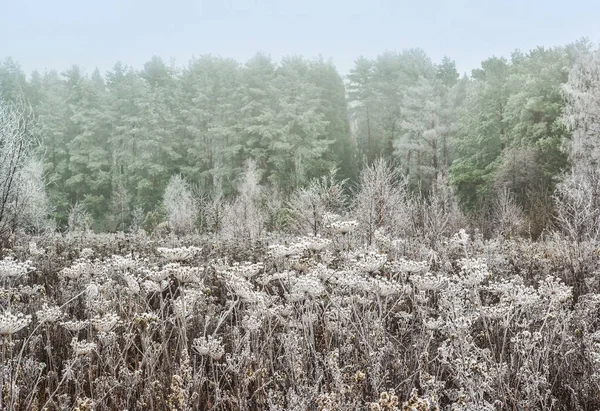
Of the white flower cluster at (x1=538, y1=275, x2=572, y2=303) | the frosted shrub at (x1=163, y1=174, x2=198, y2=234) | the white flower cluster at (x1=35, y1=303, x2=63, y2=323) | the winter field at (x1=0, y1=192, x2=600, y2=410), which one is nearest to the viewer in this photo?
the winter field at (x1=0, y1=192, x2=600, y2=410)

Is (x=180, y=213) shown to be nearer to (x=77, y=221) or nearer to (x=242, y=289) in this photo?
(x=77, y=221)

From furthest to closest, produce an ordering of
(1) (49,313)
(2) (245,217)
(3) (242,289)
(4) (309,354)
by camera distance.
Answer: (2) (245,217) → (4) (309,354) → (3) (242,289) → (1) (49,313)

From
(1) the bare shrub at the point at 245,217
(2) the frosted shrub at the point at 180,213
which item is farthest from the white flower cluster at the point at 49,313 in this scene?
(2) the frosted shrub at the point at 180,213

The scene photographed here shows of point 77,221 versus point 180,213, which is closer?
point 180,213

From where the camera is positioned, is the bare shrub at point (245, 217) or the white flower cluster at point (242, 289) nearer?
the white flower cluster at point (242, 289)

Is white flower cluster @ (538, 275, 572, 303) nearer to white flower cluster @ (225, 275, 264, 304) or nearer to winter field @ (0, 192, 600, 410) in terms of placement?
winter field @ (0, 192, 600, 410)

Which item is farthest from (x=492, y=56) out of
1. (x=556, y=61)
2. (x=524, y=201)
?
(x=524, y=201)

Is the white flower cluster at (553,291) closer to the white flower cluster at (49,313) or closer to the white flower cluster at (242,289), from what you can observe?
the white flower cluster at (242,289)

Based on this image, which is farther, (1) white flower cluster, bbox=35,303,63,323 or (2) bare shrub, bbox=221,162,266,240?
(2) bare shrub, bbox=221,162,266,240

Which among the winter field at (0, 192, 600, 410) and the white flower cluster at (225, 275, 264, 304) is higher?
the white flower cluster at (225, 275, 264, 304)

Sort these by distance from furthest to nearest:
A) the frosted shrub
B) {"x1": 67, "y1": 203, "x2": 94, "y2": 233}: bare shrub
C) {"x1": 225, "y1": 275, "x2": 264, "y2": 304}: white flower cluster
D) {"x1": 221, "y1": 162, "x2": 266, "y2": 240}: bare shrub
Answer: the frosted shrub
{"x1": 67, "y1": 203, "x2": 94, "y2": 233}: bare shrub
{"x1": 221, "y1": 162, "x2": 266, "y2": 240}: bare shrub
{"x1": 225, "y1": 275, "x2": 264, "y2": 304}: white flower cluster

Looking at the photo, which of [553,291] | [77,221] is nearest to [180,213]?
[77,221]

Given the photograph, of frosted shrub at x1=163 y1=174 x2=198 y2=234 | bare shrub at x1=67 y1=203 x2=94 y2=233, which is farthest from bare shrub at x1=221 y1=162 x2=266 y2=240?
bare shrub at x1=67 y1=203 x2=94 y2=233

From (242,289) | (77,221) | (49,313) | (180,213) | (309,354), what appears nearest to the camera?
(49,313)
